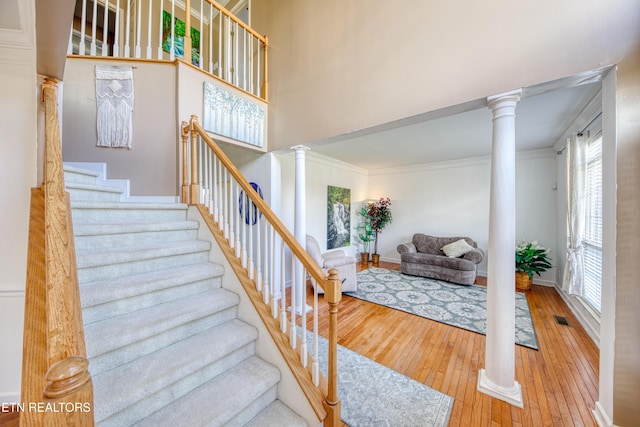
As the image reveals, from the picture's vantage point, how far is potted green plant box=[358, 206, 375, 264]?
243 inches

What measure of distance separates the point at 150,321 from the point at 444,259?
15.3ft

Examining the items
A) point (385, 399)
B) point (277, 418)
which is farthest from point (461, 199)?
point (277, 418)

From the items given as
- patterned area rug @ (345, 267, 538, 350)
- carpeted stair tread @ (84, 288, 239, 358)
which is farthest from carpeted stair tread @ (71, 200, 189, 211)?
patterned area rug @ (345, 267, 538, 350)

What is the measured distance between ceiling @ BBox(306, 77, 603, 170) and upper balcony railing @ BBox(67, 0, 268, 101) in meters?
1.46

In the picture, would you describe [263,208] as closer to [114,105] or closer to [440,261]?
[114,105]

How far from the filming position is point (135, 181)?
270cm

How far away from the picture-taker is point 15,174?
1.66 metres

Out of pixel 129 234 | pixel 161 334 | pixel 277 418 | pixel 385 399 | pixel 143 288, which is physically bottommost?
pixel 385 399

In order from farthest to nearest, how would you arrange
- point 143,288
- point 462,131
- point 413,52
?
1. point 462,131
2. point 413,52
3. point 143,288

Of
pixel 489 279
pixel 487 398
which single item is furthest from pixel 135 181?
pixel 487 398

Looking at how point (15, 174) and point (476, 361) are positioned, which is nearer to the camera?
point (15, 174)

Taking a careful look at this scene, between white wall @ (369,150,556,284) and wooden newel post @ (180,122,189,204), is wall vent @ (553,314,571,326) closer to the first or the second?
white wall @ (369,150,556,284)

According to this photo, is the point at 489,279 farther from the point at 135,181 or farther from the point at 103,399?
the point at 135,181

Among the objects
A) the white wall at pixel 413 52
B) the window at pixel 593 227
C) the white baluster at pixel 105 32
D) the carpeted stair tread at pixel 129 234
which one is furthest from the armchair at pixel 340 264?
the white baluster at pixel 105 32
